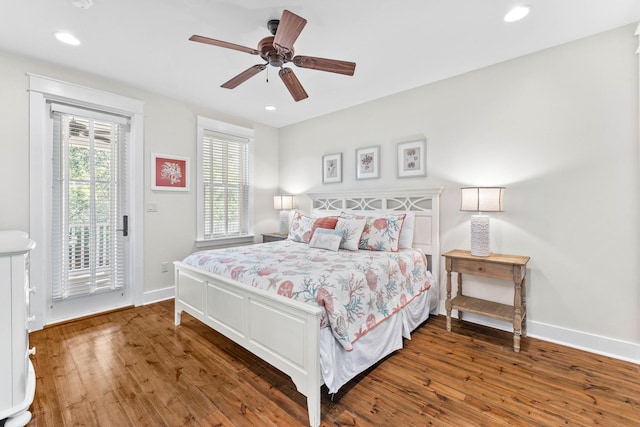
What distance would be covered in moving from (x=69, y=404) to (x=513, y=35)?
4.24 m

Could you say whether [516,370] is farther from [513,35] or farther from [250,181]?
[250,181]

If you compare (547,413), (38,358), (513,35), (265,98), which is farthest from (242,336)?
(513,35)

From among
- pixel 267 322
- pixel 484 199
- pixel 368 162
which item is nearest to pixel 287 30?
pixel 267 322

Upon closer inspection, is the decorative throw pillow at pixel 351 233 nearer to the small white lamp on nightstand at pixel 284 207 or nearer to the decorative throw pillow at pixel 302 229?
the decorative throw pillow at pixel 302 229

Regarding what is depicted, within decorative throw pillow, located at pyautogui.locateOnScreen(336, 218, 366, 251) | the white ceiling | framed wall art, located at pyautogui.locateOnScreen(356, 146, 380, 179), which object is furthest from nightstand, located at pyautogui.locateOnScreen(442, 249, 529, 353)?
the white ceiling

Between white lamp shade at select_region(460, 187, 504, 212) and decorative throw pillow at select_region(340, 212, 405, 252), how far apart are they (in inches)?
28.1

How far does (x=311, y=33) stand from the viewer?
2.38 meters

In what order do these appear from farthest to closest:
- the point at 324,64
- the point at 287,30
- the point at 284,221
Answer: the point at 284,221, the point at 324,64, the point at 287,30

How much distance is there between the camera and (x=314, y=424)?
1.63m

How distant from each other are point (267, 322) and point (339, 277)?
60 centimetres

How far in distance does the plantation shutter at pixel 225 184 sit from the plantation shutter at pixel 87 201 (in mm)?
1046

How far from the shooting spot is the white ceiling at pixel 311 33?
2086mm

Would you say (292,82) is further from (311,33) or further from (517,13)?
(517,13)

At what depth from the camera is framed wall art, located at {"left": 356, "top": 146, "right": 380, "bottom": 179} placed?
3.88 m
